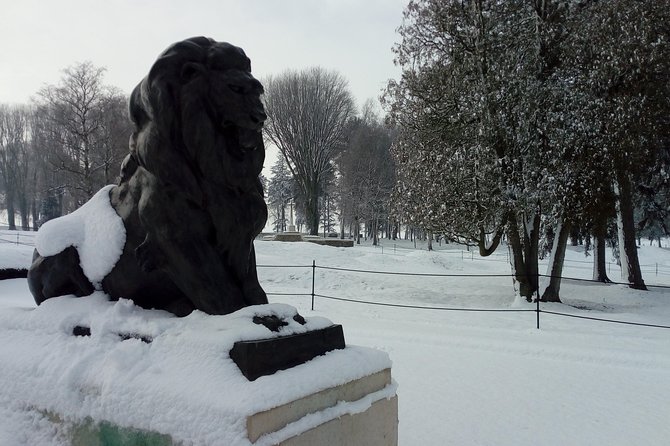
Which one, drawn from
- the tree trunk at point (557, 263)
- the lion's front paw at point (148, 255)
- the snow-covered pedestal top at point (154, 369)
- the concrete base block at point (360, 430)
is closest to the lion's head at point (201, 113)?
the lion's front paw at point (148, 255)

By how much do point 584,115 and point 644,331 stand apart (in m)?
4.94

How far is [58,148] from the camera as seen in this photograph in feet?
108

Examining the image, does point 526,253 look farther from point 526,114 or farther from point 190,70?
point 190,70

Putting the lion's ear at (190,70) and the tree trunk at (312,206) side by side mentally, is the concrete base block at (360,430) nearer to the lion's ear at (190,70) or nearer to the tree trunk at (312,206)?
the lion's ear at (190,70)

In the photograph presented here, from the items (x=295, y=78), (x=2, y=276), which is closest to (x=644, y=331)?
(x=2, y=276)

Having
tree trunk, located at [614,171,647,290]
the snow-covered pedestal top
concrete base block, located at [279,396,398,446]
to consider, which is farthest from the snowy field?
tree trunk, located at [614,171,647,290]

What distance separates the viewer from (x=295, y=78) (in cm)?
3625

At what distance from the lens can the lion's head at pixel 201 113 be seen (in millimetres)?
2615

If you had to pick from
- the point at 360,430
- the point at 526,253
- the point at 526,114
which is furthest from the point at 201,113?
the point at 526,253

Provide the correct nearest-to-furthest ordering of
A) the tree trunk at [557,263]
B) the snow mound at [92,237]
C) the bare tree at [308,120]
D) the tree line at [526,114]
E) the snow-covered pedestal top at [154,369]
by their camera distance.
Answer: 1. the snow-covered pedestal top at [154,369]
2. the snow mound at [92,237]
3. the tree line at [526,114]
4. the tree trunk at [557,263]
5. the bare tree at [308,120]

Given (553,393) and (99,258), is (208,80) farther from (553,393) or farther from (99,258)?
(553,393)

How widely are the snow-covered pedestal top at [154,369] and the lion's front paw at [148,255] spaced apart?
294 mm

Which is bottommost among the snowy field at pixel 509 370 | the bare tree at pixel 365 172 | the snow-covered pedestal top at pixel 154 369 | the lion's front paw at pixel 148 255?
the snowy field at pixel 509 370

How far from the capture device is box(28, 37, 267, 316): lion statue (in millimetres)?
2625
